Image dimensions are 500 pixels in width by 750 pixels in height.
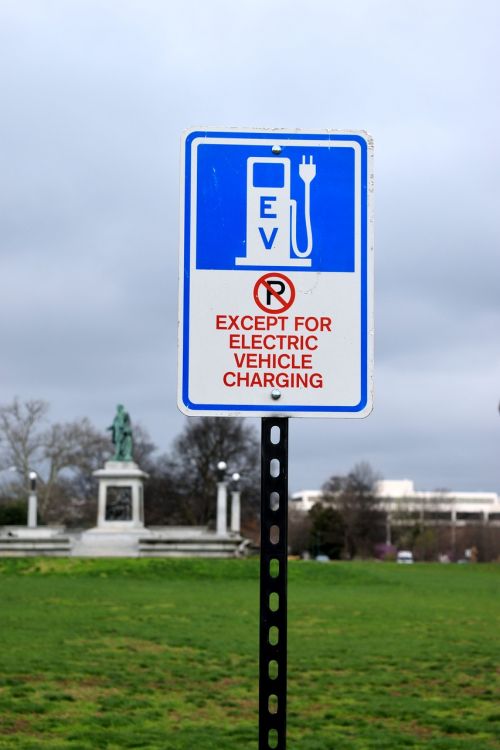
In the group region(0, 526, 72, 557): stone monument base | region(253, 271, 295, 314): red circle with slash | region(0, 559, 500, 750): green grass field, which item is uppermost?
region(253, 271, 295, 314): red circle with slash

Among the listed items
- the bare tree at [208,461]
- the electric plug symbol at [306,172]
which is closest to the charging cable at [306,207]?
the electric plug symbol at [306,172]

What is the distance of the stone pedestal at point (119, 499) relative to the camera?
50375 mm

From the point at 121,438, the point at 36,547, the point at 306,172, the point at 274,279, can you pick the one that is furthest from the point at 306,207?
the point at 121,438

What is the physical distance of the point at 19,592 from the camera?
89.6 ft

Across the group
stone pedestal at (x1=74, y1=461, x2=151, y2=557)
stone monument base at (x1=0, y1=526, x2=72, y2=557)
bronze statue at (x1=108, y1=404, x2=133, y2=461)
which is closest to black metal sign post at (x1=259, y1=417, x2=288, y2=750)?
stone monument base at (x1=0, y1=526, x2=72, y2=557)

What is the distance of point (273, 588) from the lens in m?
2.54

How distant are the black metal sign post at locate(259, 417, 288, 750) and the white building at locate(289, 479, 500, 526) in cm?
8746

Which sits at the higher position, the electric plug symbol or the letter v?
the electric plug symbol

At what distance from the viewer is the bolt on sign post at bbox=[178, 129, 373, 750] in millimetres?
2631

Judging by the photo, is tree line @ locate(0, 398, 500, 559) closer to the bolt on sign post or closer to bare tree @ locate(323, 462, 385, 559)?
bare tree @ locate(323, 462, 385, 559)

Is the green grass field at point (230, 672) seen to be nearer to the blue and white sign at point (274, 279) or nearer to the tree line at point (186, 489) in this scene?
the blue and white sign at point (274, 279)

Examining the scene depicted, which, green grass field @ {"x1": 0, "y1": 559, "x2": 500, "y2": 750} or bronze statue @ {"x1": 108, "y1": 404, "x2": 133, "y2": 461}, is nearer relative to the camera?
green grass field @ {"x1": 0, "y1": 559, "x2": 500, "y2": 750}

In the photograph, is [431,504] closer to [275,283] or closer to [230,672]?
[230,672]

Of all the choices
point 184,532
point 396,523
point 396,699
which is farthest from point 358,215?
point 396,523
